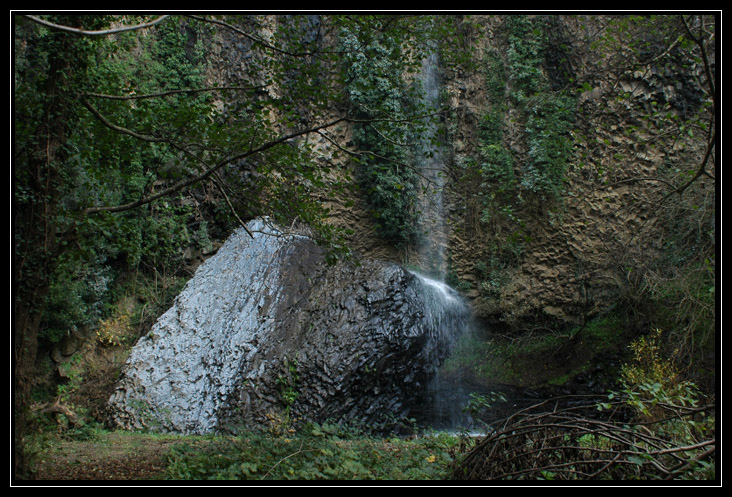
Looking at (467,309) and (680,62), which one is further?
(467,309)

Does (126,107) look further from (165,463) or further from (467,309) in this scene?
(467,309)

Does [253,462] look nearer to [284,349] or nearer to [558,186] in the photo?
[284,349]

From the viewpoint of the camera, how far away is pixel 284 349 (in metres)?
7.11

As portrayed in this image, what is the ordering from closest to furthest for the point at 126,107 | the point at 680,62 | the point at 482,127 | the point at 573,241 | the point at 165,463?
the point at 165,463 → the point at 126,107 → the point at 680,62 → the point at 573,241 → the point at 482,127

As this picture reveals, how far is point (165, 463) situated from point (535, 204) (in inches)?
384

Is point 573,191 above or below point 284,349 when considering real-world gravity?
above

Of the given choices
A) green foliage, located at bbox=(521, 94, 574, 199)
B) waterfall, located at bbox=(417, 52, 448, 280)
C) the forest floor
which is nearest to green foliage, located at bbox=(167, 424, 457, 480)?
the forest floor

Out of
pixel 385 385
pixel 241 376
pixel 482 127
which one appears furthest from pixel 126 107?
pixel 482 127

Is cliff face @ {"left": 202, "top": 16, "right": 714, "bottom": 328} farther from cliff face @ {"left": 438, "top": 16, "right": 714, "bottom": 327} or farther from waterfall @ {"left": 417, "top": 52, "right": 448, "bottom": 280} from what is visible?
waterfall @ {"left": 417, "top": 52, "right": 448, "bottom": 280}

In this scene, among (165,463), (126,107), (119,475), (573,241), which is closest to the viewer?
(119,475)

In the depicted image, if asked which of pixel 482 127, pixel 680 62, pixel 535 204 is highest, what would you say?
pixel 680 62

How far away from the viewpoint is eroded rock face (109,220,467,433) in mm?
6684

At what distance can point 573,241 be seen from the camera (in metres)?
10.7

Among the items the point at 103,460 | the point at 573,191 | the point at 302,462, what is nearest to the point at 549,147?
the point at 573,191
